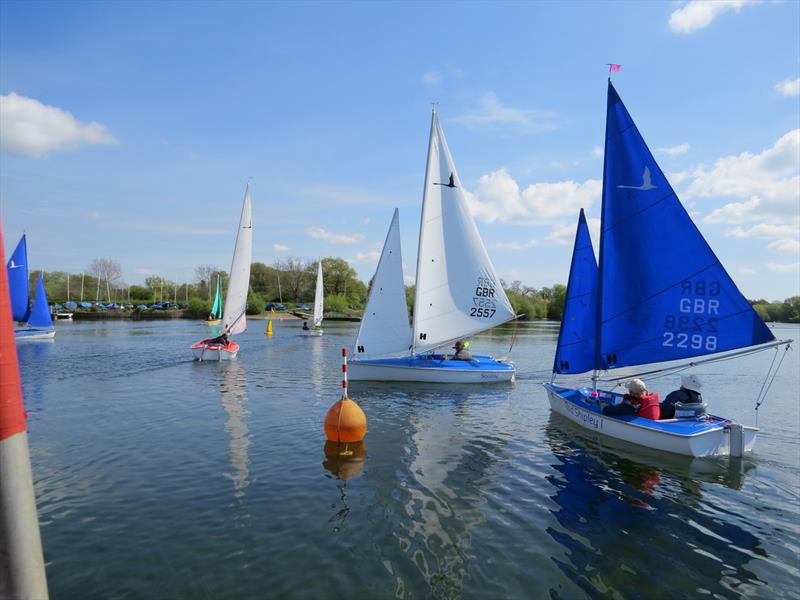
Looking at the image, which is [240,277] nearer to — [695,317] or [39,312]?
[39,312]

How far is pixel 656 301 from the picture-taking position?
47.5 feet

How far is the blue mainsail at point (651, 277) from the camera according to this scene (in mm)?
13555

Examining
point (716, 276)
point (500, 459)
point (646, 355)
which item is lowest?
point (500, 459)

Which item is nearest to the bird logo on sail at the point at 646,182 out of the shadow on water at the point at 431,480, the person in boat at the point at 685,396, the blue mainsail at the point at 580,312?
the blue mainsail at the point at 580,312

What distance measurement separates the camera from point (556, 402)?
736 inches

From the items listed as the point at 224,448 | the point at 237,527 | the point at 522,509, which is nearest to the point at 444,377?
the point at 224,448

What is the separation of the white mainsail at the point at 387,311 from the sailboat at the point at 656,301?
1082 cm

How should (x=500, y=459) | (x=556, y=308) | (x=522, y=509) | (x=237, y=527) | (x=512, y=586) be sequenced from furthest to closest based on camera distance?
(x=556, y=308) → (x=500, y=459) → (x=522, y=509) → (x=237, y=527) → (x=512, y=586)

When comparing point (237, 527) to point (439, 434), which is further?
point (439, 434)

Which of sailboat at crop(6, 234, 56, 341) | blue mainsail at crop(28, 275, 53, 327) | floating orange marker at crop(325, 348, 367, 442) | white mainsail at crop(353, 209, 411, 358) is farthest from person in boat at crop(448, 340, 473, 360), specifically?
blue mainsail at crop(28, 275, 53, 327)

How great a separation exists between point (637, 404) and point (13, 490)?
15.0m

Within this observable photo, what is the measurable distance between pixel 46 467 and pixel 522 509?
11430 mm

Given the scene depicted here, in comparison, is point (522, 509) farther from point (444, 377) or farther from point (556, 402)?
point (444, 377)

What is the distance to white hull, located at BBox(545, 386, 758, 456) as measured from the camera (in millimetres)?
12688
